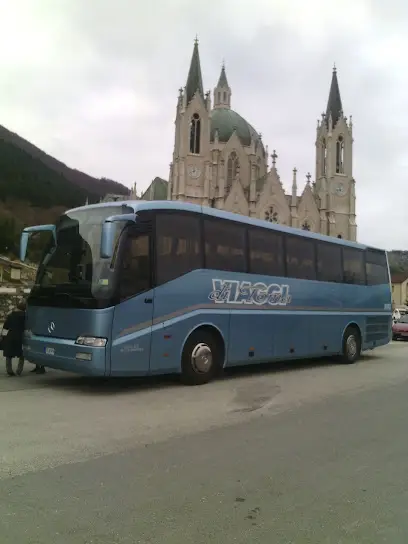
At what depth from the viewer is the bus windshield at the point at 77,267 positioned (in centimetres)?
817

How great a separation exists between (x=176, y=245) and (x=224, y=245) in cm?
136

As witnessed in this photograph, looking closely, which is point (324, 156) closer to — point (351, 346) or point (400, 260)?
point (400, 260)

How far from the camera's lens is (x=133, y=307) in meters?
8.40

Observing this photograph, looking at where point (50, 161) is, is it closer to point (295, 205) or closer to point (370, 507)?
point (295, 205)

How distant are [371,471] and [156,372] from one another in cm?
467

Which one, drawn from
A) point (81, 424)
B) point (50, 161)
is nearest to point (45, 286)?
point (81, 424)

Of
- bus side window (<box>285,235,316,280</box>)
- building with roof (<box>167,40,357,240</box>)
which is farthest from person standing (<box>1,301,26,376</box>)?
building with roof (<box>167,40,357,240</box>)

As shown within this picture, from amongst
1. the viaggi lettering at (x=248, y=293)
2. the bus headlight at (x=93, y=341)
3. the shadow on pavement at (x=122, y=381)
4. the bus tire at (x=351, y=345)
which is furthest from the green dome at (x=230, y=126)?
the bus headlight at (x=93, y=341)

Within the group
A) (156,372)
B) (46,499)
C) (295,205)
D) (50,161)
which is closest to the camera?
(46,499)

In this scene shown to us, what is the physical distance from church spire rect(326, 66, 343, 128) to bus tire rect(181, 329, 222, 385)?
A: 220ft

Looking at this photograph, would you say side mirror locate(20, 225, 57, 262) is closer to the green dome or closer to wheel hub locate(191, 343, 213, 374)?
wheel hub locate(191, 343, 213, 374)

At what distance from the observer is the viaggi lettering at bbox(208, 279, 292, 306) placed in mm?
9992

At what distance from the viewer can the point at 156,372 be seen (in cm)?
874

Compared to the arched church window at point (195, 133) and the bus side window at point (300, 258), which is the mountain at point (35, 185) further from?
the bus side window at point (300, 258)
